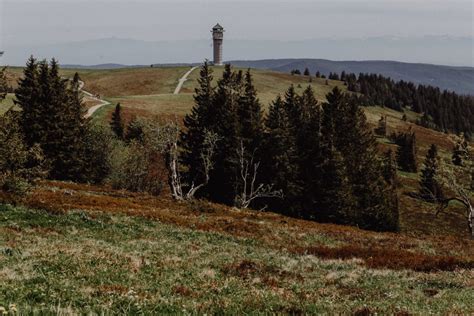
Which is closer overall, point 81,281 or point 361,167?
point 81,281

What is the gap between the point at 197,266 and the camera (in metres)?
17.1

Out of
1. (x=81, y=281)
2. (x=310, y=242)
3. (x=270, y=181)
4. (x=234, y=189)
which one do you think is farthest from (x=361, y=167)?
(x=81, y=281)

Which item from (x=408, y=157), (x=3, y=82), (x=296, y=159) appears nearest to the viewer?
(x=3, y=82)

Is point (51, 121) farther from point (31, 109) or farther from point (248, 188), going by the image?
point (248, 188)

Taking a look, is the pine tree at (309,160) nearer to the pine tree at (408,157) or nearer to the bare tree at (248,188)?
the bare tree at (248,188)

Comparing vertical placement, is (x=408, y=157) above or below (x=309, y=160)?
below

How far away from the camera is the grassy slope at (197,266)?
31.8ft

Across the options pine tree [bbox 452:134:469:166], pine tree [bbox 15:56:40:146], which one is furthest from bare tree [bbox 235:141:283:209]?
pine tree [bbox 15:56:40:146]

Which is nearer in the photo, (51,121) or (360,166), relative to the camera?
(51,121)

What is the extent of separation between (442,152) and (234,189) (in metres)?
119

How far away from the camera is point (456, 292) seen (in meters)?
15.9

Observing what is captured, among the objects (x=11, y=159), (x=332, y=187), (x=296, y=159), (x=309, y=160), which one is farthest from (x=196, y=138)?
(x=11, y=159)

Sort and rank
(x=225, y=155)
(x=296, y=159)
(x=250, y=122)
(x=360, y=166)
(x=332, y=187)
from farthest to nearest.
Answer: (x=360, y=166), (x=250, y=122), (x=296, y=159), (x=225, y=155), (x=332, y=187)

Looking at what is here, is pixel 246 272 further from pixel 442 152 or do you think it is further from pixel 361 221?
pixel 442 152
